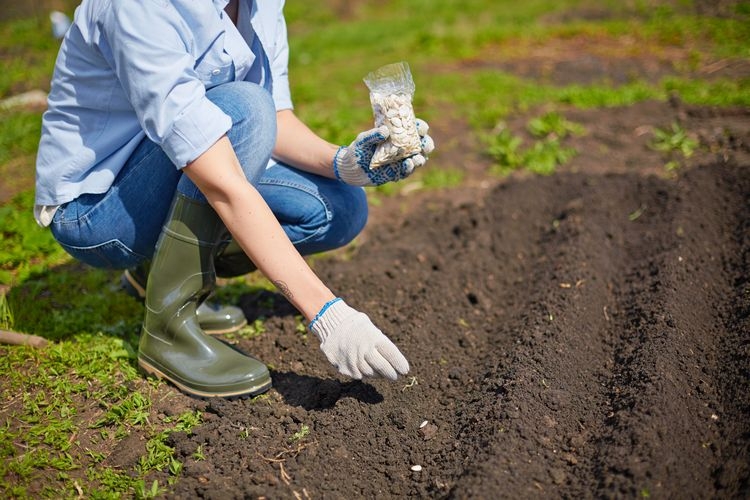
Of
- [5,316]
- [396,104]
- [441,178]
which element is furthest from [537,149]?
[5,316]

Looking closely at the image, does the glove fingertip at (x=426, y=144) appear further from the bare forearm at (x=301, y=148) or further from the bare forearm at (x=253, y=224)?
the bare forearm at (x=253, y=224)

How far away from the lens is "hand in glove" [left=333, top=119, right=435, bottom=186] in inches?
87.1

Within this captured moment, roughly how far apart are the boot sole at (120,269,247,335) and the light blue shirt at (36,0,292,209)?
0.59 m

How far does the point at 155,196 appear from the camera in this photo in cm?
230

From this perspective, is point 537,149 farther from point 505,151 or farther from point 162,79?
point 162,79

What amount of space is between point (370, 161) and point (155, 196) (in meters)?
0.73

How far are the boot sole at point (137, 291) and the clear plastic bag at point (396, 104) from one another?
1083 millimetres

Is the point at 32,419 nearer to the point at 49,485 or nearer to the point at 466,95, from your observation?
the point at 49,485

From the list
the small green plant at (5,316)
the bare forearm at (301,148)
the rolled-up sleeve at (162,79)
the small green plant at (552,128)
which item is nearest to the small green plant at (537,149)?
the small green plant at (552,128)

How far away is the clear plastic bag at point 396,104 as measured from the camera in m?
2.14

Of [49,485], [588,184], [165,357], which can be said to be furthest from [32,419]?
[588,184]

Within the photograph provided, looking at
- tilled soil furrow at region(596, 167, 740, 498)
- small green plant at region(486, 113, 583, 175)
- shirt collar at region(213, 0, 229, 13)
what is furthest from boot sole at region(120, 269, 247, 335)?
small green plant at region(486, 113, 583, 175)

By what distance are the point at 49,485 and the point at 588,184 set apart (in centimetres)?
301

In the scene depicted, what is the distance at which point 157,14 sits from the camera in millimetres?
1893
